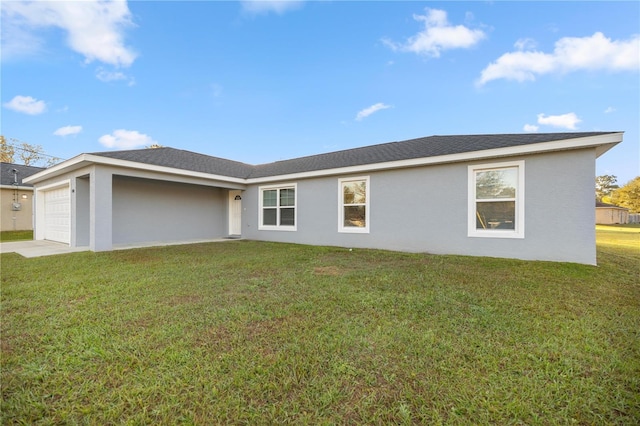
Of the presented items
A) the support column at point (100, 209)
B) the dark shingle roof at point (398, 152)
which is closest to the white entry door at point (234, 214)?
the dark shingle roof at point (398, 152)

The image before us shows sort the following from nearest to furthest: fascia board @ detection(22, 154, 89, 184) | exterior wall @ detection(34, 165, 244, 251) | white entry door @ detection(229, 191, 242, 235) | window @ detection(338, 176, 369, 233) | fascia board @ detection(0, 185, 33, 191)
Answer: fascia board @ detection(22, 154, 89, 184), exterior wall @ detection(34, 165, 244, 251), window @ detection(338, 176, 369, 233), white entry door @ detection(229, 191, 242, 235), fascia board @ detection(0, 185, 33, 191)

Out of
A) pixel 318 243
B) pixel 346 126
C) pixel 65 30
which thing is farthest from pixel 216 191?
pixel 346 126

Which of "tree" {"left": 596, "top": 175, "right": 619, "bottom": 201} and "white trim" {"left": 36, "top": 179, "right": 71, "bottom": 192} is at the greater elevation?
"tree" {"left": 596, "top": 175, "right": 619, "bottom": 201}

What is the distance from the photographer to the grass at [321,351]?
1.77 m

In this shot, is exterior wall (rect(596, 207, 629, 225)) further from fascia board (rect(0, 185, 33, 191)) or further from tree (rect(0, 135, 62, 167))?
tree (rect(0, 135, 62, 167))

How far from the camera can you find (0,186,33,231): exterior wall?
1405cm

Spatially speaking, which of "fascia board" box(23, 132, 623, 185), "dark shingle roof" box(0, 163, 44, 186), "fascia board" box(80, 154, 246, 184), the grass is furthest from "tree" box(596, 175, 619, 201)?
"dark shingle roof" box(0, 163, 44, 186)

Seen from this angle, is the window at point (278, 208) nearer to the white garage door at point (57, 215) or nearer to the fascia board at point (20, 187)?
the white garage door at point (57, 215)

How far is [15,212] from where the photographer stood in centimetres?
1449

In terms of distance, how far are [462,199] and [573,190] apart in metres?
2.21

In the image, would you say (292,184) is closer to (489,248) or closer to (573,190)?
(489,248)

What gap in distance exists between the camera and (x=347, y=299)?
381 centimetres

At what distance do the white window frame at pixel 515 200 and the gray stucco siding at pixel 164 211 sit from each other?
419 inches

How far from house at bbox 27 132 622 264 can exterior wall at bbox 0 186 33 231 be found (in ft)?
15.2
